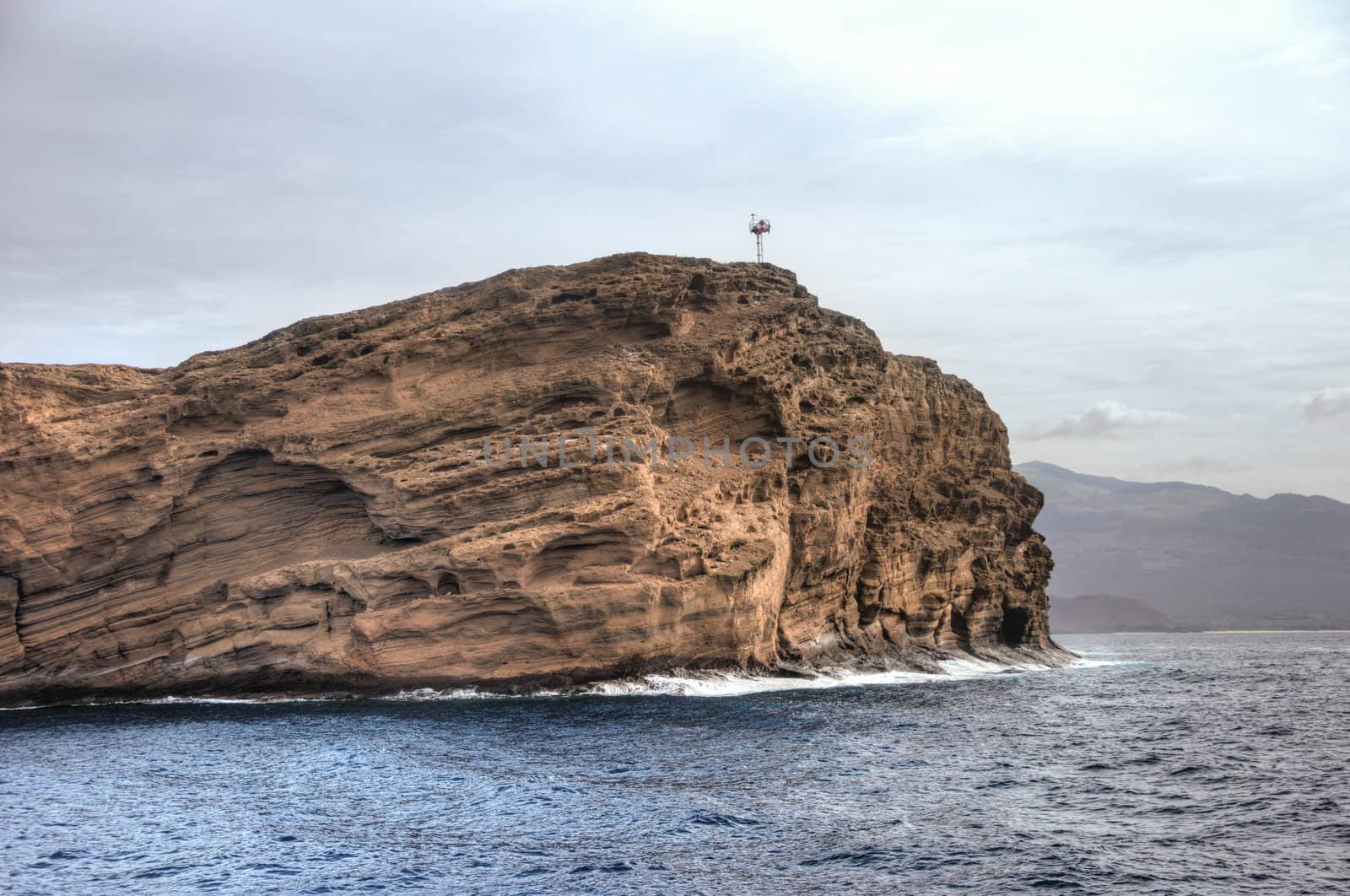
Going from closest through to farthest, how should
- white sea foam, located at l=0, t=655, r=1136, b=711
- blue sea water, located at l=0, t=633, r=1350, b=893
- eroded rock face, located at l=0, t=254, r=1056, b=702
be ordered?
blue sea water, located at l=0, t=633, r=1350, b=893, white sea foam, located at l=0, t=655, r=1136, b=711, eroded rock face, located at l=0, t=254, r=1056, b=702

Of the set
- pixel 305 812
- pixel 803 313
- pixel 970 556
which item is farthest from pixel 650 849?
pixel 970 556

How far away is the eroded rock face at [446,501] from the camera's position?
124 ft

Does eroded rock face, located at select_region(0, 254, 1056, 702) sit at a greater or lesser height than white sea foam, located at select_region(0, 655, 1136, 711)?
greater

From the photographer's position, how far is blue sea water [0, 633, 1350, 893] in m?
16.4

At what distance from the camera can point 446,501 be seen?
129 feet

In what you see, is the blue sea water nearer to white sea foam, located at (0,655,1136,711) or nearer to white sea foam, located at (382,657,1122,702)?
white sea foam, located at (0,655,1136,711)

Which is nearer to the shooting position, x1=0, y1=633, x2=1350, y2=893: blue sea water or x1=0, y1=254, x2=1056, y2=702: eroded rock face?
x1=0, y1=633, x2=1350, y2=893: blue sea water

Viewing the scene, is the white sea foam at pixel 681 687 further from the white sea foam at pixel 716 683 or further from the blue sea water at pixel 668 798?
the blue sea water at pixel 668 798

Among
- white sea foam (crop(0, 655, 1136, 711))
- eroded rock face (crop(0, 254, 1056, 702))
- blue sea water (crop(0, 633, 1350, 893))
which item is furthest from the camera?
eroded rock face (crop(0, 254, 1056, 702))

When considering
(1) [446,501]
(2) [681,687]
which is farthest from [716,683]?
(1) [446,501]

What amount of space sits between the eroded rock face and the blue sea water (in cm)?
328

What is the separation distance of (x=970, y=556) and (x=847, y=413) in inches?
515

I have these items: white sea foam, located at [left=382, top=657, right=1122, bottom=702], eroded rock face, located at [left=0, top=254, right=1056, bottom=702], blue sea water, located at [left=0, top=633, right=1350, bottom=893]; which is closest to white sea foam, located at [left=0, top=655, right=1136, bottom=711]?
white sea foam, located at [left=382, top=657, right=1122, bottom=702]

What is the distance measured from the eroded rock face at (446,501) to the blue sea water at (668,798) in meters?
3.28
